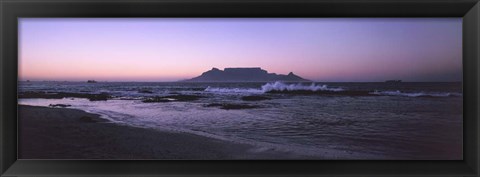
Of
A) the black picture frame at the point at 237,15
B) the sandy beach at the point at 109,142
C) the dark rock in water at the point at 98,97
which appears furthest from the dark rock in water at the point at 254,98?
the black picture frame at the point at 237,15

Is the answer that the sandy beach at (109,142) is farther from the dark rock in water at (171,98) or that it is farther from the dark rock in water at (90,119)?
the dark rock in water at (171,98)

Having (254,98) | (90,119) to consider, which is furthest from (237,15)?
(254,98)

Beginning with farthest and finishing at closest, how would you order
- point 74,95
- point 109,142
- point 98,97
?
point 98,97
point 74,95
point 109,142

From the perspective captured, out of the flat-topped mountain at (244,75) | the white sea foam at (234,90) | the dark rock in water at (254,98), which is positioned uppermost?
the flat-topped mountain at (244,75)

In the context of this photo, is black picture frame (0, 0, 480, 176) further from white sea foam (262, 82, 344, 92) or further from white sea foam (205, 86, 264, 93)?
white sea foam (205, 86, 264, 93)

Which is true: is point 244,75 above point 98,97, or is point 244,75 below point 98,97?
above

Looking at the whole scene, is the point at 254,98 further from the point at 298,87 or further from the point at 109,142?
the point at 109,142

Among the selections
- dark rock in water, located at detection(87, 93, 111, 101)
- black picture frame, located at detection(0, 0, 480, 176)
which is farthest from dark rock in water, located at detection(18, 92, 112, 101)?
black picture frame, located at detection(0, 0, 480, 176)
